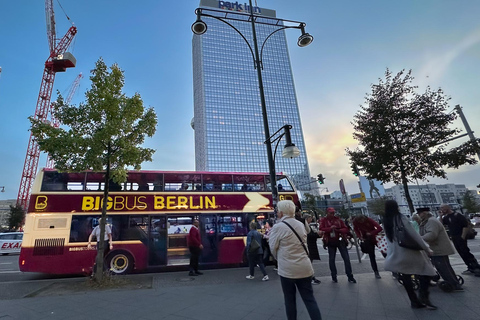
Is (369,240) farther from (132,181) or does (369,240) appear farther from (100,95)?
(100,95)

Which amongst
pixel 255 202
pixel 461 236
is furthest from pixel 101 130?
pixel 461 236

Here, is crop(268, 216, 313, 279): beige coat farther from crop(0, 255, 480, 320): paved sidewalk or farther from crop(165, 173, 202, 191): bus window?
crop(165, 173, 202, 191): bus window

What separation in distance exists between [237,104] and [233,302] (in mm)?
106556

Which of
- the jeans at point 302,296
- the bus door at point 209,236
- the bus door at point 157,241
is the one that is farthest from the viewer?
the bus door at point 209,236

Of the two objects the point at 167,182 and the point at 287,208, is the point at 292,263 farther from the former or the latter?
the point at 167,182

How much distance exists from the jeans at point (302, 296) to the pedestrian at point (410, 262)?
202cm

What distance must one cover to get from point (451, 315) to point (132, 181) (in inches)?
369

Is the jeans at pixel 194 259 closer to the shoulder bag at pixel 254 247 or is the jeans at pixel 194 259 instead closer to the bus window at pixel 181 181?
the shoulder bag at pixel 254 247

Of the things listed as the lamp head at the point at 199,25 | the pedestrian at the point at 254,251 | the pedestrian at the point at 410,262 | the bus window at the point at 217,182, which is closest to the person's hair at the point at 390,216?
the pedestrian at the point at 410,262

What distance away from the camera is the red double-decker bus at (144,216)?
8.02m

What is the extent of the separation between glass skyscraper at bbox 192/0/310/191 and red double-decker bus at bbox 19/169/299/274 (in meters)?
87.0

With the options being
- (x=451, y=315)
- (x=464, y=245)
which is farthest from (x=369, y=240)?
(x=451, y=315)

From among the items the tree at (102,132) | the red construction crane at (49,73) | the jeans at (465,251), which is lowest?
the jeans at (465,251)

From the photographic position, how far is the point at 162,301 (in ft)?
17.0
